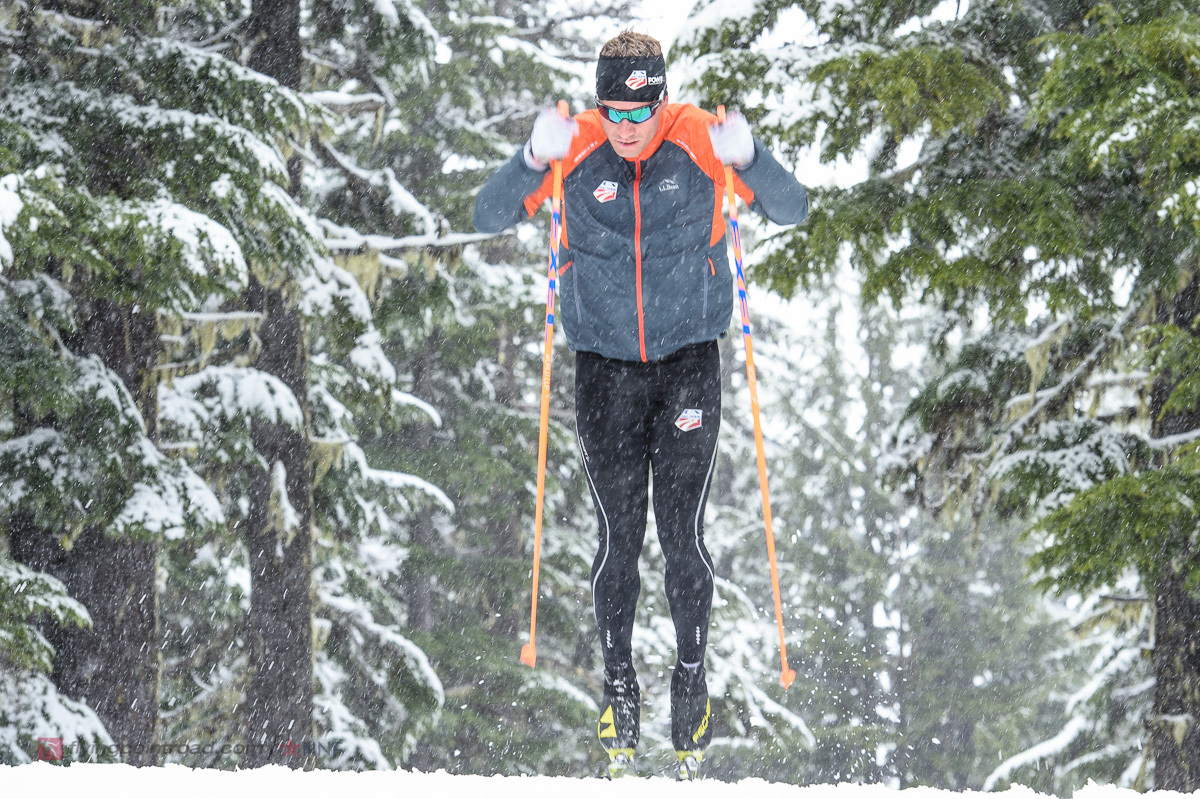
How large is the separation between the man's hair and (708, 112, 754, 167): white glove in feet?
1.20

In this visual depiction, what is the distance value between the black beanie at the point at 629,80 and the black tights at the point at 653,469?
0.92m

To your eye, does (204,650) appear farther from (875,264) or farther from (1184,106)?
(1184,106)

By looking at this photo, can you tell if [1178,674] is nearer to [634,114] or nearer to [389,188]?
[634,114]

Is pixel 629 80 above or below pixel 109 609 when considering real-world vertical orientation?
above

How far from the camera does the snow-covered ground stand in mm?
2959

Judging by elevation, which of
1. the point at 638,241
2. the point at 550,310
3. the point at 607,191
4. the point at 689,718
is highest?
the point at 607,191

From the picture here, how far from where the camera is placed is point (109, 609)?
8.47 m

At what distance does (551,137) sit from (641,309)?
0.68 metres

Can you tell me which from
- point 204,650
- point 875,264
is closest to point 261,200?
point 875,264

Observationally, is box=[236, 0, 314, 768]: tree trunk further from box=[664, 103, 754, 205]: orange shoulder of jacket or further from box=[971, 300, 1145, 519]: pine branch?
box=[664, 103, 754, 205]: orange shoulder of jacket

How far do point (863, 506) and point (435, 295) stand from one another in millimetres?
17932

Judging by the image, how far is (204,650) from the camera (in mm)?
15008
